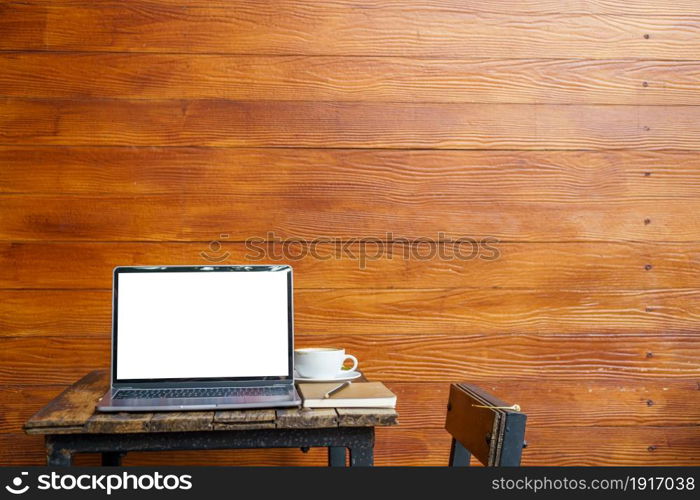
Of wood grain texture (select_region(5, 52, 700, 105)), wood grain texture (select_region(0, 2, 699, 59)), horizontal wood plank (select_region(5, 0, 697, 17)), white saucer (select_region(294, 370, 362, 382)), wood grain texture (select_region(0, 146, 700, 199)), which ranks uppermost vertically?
horizontal wood plank (select_region(5, 0, 697, 17))

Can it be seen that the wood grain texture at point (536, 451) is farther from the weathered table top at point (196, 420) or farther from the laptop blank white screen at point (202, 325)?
the weathered table top at point (196, 420)

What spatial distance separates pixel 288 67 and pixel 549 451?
1.07m

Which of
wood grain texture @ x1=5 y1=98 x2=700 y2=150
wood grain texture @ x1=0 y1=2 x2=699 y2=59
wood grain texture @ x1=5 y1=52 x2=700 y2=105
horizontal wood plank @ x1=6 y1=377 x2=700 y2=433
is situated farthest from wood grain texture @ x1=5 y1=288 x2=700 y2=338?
wood grain texture @ x1=0 y1=2 x2=699 y2=59

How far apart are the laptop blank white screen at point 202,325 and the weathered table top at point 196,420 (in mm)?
175

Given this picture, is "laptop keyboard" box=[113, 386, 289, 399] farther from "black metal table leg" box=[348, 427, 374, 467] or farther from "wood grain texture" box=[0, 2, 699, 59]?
"wood grain texture" box=[0, 2, 699, 59]

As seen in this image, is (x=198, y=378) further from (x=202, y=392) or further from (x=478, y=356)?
(x=478, y=356)

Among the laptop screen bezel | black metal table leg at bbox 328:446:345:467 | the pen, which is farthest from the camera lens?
black metal table leg at bbox 328:446:345:467

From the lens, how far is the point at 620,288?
167 cm

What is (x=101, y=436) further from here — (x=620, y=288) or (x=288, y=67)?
(x=620, y=288)

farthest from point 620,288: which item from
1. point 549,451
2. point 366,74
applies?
point 366,74

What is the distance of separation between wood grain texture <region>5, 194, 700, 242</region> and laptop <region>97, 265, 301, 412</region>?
405 mm

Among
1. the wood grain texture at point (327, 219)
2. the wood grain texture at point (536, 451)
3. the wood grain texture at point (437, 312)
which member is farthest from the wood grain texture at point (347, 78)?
the wood grain texture at point (536, 451)

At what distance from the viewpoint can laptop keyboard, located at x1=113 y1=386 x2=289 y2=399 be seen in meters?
1.07

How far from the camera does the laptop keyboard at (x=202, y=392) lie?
1.07 meters
